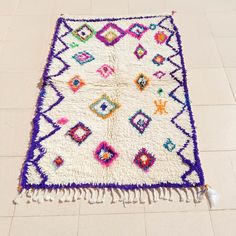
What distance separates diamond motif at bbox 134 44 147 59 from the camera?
1718 mm

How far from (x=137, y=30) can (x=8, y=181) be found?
120 centimetres

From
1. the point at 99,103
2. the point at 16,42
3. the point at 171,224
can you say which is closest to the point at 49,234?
the point at 171,224

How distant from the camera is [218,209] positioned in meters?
1.20

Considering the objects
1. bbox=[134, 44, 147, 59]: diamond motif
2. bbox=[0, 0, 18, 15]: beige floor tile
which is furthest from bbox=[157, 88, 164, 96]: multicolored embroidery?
bbox=[0, 0, 18, 15]: beige floor tile

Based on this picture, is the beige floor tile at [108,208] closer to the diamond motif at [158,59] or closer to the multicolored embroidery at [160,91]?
the multicolored embroidery at [160,91]

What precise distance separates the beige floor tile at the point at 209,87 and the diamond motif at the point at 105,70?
46 cm

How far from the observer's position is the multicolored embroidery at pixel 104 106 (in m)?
1.47

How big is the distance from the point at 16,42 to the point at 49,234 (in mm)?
1208

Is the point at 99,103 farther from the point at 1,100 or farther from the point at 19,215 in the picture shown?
the point at 19,215

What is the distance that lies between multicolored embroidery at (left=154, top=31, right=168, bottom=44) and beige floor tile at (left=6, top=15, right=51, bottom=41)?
2.32ft

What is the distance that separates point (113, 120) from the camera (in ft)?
4.75

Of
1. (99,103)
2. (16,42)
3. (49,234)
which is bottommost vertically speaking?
(49,234)

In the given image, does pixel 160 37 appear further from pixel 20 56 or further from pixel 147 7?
pixel 20 56

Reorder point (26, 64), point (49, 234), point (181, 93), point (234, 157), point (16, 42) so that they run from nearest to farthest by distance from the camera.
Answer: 1. point (49, 234)
2. point (234, 157)
3. point (181, 93)
4. point (26, 64)
5. point (16, 42)
